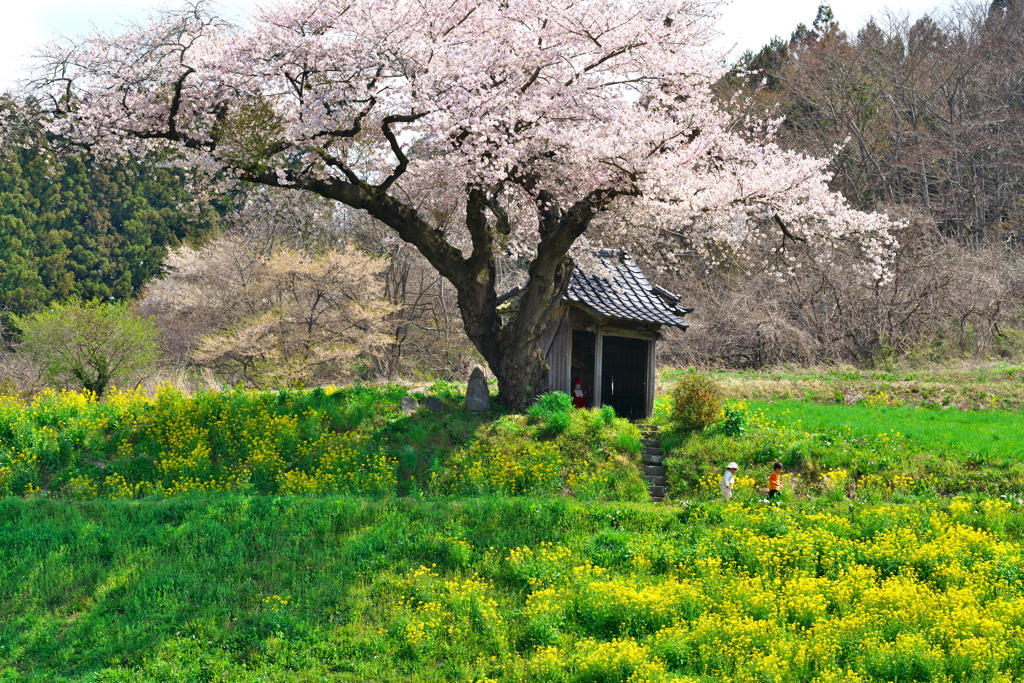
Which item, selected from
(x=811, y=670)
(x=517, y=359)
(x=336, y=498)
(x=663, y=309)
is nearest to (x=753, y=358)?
(x=663, y=309)

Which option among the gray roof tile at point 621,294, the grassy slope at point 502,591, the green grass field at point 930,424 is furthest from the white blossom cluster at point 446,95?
the grassy slope at point 502,591

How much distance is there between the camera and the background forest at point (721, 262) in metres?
25.9

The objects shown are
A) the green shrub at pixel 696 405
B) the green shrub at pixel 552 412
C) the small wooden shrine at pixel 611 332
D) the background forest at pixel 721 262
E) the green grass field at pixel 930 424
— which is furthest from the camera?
the background forest at pixel 721 262

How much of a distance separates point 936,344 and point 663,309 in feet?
44.0

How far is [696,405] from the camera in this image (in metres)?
15.4

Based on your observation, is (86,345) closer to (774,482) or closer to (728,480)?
(728,480)

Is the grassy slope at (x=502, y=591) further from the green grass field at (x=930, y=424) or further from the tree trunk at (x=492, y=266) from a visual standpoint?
the tree trunk at (x=492, y=266)

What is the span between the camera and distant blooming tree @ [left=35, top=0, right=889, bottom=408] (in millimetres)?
13531

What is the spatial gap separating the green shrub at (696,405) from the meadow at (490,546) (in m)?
0.27

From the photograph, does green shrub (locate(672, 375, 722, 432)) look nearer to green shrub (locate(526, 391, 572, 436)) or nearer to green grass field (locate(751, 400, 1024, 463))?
green grass field (locate(751, 400, 1024, 463))

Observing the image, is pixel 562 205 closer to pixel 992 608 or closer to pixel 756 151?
pixel 756 151

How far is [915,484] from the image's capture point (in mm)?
12500

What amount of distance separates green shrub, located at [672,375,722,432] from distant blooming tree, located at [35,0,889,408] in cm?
284

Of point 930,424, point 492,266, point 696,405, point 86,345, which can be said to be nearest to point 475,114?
point 492,266
